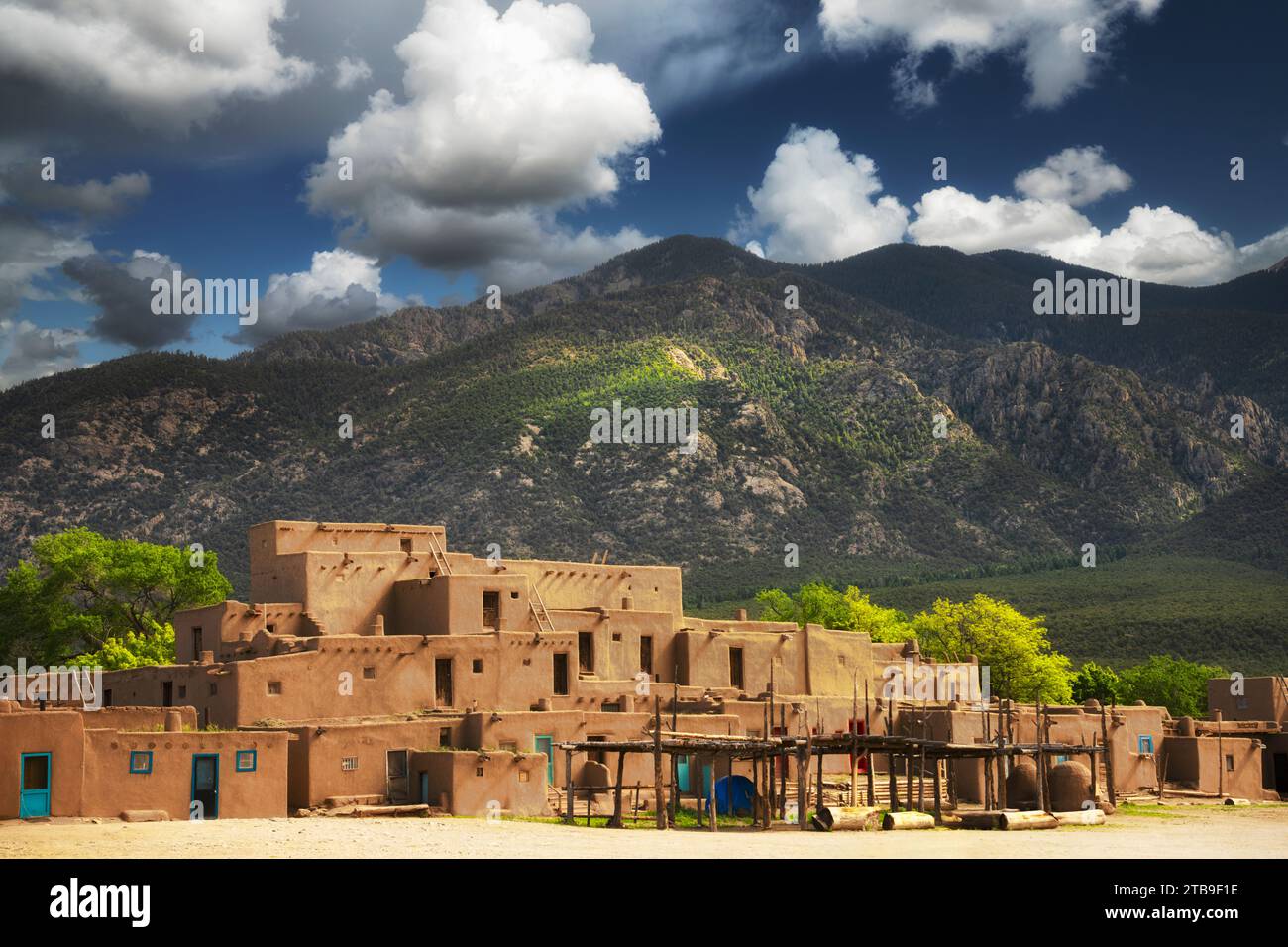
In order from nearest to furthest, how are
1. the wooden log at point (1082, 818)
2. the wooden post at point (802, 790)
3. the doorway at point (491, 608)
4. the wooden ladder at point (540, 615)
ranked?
the wooden post at point (802, 790)
the wooden log at point (1082, 818)
the doorway at point (491, 608)
the wooden ladder at point (540, 615)

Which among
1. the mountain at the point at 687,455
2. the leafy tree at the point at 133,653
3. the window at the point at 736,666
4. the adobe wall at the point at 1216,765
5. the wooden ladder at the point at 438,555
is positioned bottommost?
the adobe wall at the point at 1216,765

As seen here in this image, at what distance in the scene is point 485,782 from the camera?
153 ft

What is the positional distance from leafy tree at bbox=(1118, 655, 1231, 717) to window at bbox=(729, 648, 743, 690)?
124 ft

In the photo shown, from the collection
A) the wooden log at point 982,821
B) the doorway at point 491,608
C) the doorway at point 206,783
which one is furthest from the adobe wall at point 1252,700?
the doorway at point 206,783

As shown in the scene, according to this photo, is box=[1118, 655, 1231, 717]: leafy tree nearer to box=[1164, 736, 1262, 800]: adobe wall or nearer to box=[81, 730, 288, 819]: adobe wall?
box=[1164, 736, 1262, 800]: adobe wall

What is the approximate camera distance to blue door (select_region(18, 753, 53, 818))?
37031 mm

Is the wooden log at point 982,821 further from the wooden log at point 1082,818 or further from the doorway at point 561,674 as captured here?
the doorway at point 561,674

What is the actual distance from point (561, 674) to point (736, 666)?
9787mm

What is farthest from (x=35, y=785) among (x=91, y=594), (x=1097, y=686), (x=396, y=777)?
(x=1097, y=686)

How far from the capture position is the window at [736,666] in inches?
2496

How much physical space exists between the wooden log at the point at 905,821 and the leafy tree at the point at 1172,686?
170 ft

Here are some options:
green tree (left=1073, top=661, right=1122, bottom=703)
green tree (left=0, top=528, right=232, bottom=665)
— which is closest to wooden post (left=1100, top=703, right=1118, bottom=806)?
green tree (left=1073, top=661, right=1122, bottom=703)

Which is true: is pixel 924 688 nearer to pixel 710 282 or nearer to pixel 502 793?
pixel 502 793

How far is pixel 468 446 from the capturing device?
142250 mm
